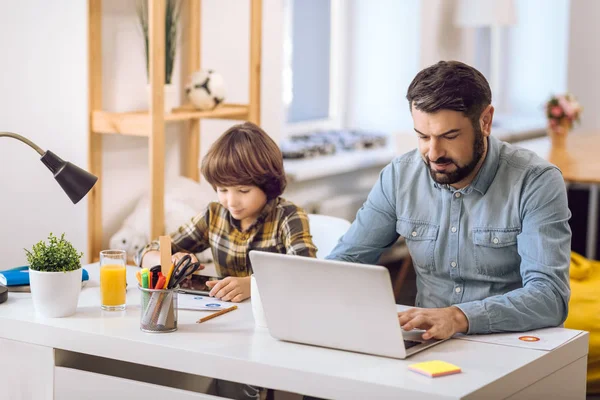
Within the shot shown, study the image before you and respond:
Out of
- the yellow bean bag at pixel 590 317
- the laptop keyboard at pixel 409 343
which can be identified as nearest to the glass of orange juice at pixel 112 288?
the laptop keyboard at pixel 409 343

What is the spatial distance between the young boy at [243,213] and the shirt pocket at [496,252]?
439 millimetres

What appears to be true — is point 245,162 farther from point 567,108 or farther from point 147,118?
point 567,108

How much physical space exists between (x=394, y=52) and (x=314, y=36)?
1.71 feet

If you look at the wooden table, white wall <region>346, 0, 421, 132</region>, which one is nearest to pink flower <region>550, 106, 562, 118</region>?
the wooden table

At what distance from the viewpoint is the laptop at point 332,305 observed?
1556 mm

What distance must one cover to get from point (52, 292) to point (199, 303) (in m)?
0.32

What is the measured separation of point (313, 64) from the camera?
5.08m

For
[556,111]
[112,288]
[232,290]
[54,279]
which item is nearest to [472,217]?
[232,290]

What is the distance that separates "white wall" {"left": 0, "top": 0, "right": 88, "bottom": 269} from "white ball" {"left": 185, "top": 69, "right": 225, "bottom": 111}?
390 mm

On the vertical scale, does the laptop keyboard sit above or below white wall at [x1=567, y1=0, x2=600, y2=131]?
below

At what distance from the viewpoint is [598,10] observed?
713 cm

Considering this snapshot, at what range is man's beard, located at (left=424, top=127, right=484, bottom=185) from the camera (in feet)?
6.40

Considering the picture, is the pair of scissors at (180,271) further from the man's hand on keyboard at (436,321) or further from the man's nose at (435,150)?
the man's nose at (435,150)

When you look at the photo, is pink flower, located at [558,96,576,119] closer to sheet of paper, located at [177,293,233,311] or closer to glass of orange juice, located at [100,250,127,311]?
sheet of paper, located at [177,293,233,311]
